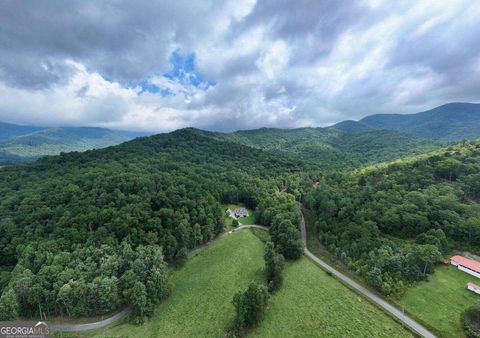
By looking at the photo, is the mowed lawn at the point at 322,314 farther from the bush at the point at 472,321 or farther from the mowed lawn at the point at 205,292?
the bush at the point at 472,321

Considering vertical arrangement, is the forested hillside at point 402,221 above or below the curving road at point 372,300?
above

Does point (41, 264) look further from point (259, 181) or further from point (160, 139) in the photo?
point (160, 139)

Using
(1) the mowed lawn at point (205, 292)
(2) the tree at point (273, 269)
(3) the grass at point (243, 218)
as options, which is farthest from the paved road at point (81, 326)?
(3) the grass at point (243, 218)

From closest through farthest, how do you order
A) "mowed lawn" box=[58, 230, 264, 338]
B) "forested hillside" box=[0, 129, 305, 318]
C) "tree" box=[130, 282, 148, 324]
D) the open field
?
the open field, "mowed lawn" box=[58, 230, 264, 338], "tree" box=[130, 282, 148, 324], "forested hillside" box=[0, 129, 305, 318]

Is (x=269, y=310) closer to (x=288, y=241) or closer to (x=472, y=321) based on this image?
(x=288, y=241)

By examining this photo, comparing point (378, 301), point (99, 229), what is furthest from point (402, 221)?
→ point (99, 229)

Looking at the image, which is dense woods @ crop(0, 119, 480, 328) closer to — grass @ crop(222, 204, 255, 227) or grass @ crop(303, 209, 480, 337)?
grass @ crop(303, 209, 480, 337)

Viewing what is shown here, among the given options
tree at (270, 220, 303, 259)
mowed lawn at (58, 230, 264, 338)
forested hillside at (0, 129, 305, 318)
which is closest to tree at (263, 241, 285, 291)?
mowed lawn at (58, 230, 264, 338)
